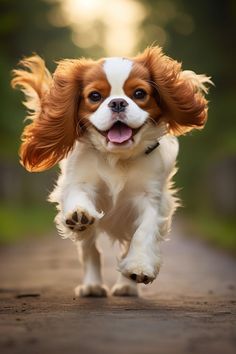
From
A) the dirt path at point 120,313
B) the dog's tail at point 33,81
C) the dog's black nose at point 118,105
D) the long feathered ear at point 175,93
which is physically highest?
the dog's tail at point 33,81

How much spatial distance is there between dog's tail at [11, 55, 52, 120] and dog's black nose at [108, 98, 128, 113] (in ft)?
3.88

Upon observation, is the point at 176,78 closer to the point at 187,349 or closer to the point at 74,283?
the point at 74,283

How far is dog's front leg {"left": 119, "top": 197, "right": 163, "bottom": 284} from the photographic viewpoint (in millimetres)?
4586

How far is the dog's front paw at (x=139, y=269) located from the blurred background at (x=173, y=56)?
9756 millimetres

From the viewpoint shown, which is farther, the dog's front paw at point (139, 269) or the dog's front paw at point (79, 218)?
the dog's front paw at point (79, 218)

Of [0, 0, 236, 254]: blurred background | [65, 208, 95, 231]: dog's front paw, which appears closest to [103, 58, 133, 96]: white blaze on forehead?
[65, 208, 95, 231]: dog's front paw

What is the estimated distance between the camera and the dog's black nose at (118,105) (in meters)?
4.60

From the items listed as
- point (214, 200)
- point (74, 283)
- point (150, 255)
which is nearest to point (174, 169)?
point (150, 255)

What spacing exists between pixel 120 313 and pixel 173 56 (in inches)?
644

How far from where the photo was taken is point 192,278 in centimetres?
704

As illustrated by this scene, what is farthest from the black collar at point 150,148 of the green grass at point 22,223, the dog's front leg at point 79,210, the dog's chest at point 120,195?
the green grass at point 22,223

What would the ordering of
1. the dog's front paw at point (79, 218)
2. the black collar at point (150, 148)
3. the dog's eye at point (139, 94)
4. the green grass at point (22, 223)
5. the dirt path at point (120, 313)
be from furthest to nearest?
the green grass at point (22, 223)
the black collar at point (150, 148)
the dog's eye at point (139, 94)
the dog's front paw at point (79, 218)
the dirt path at point (120, 313)

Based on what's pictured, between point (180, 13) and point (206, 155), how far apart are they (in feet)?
12.5

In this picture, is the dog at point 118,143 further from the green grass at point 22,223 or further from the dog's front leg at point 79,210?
the green grass at point 22,223
